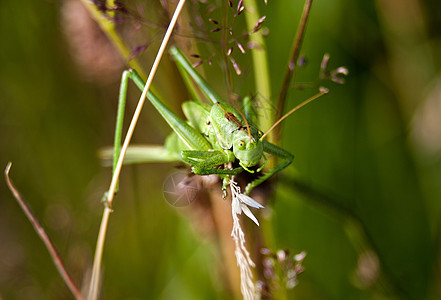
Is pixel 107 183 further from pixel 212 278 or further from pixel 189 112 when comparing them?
pixel 189 112

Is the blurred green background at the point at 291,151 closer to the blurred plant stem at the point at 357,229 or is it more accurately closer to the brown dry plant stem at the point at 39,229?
the blurred plant stem at the point at 357,229

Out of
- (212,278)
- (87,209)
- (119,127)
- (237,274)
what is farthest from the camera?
(87,209)

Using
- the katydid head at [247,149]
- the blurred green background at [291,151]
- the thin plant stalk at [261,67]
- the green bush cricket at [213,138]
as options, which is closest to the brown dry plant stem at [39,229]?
the green bush cricket at [213,138]

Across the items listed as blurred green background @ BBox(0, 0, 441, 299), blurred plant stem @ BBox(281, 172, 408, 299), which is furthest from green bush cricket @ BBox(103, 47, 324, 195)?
blurred green background @ BBox(0, 0, 441, 299)

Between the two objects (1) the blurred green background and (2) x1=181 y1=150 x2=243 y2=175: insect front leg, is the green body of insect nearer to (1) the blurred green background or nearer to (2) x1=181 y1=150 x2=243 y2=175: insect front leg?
(2) x1=181 y1=150 x2=243 y2=175: insect front leg

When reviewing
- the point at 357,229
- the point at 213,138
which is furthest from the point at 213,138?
the point at 357,229

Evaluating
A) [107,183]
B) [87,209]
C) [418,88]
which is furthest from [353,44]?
[87,209]
